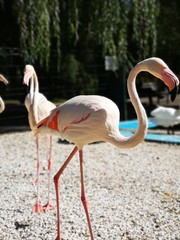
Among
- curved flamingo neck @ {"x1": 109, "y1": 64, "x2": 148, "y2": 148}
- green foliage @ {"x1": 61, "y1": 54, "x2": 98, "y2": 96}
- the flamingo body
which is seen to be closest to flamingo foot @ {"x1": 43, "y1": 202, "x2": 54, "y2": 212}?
the flamingo body

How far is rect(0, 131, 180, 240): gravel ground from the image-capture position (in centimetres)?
314

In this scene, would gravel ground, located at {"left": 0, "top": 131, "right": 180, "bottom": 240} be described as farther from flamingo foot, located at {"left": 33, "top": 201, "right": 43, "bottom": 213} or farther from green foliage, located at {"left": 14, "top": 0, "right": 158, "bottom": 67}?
green foliage, located at {"left": 14, "top": 0, "right": 158, "bottom": 67}

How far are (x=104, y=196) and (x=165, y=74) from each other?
1.88 m

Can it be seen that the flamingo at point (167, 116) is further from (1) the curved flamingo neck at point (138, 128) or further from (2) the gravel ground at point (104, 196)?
(1) the curved flamingo neck at point (138, 128)

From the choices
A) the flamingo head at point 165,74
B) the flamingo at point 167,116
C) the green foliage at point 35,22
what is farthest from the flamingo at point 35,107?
the flamingo at point 167,116

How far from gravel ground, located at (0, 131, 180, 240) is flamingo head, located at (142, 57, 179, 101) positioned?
1.23m

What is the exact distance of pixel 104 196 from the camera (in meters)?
3.97

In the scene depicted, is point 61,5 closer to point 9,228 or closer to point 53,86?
point 53,86

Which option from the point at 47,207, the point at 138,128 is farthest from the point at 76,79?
the point at 138,128

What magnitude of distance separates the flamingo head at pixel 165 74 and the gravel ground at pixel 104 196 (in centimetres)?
123

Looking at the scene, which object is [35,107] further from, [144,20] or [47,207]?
[144,20]

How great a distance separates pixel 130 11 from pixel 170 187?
4035mm

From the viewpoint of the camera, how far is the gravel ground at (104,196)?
3.14 meters

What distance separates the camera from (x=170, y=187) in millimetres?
4242
